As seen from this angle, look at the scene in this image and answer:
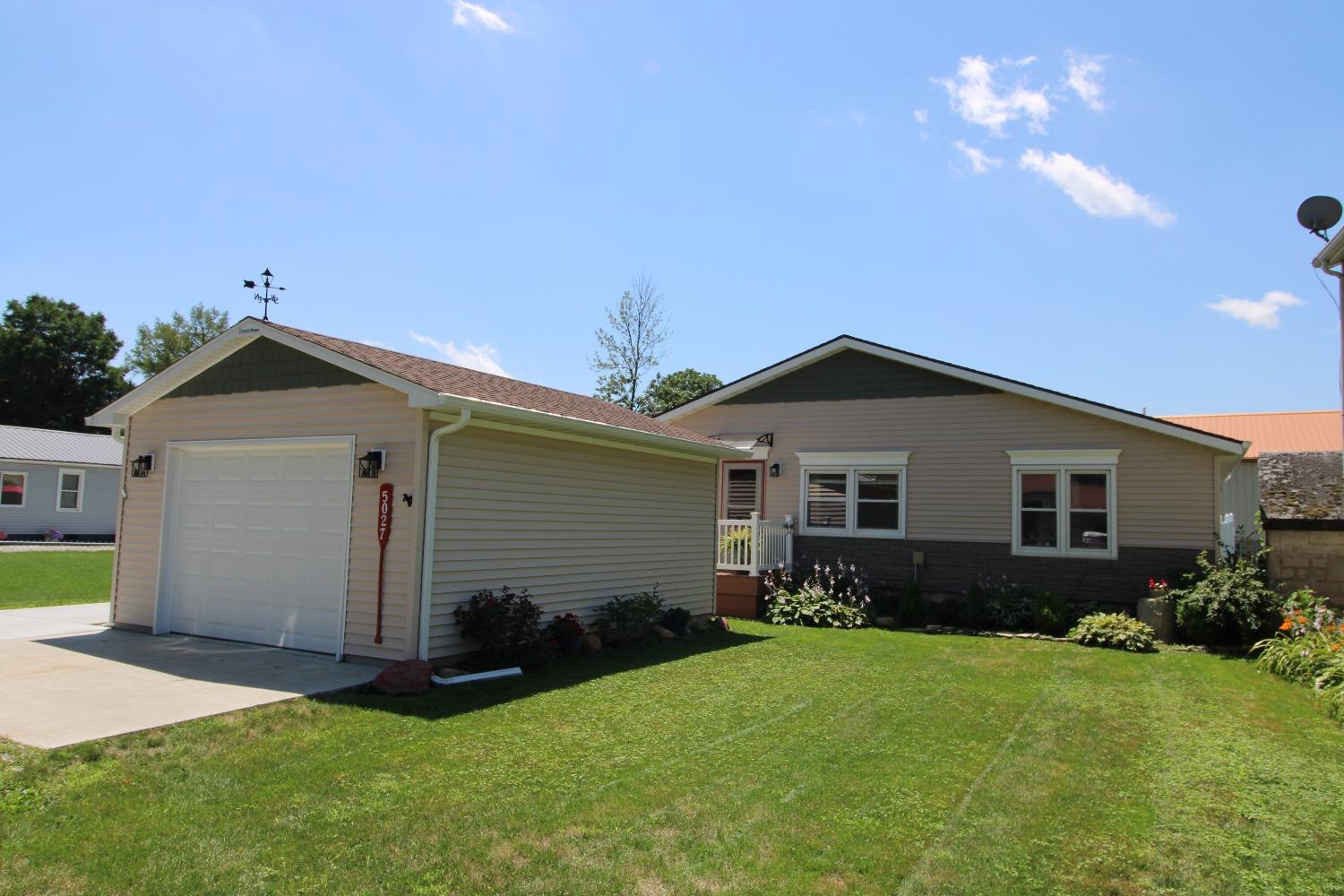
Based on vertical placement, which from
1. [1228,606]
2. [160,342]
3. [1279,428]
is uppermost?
[160,342]

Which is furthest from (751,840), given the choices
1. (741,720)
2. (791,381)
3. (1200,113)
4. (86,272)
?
(86,272)

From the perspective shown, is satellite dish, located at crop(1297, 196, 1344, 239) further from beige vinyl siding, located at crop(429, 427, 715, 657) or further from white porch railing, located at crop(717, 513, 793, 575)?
white porch railing, located at crop(717, 513, 793, 575)

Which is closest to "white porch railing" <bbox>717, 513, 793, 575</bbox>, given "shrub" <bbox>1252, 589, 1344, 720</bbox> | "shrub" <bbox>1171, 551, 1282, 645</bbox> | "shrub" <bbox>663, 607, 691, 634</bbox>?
"shrub" <bbox>663, 607, 691, 634</bbox>

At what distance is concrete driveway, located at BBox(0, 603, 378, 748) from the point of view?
236 inches

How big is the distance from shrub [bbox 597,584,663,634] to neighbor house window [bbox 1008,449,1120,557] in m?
6.93

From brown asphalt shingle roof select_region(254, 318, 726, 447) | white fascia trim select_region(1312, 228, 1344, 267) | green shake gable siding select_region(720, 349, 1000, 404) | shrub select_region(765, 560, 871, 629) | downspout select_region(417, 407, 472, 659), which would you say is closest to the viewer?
downspout select_region(417, 407, 472, 659)

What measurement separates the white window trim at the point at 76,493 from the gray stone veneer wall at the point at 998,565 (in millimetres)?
25800

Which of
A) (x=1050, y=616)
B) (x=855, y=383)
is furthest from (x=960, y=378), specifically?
(x=1050, y=616)

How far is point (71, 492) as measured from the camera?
28047 millimetres

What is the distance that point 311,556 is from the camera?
8.90 metres

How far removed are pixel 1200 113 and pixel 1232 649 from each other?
736 centimetres

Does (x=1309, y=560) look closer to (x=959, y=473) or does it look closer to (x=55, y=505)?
(x=959, y=473)

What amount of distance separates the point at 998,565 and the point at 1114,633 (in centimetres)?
248

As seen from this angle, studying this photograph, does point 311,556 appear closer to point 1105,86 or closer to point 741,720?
point 741,720
